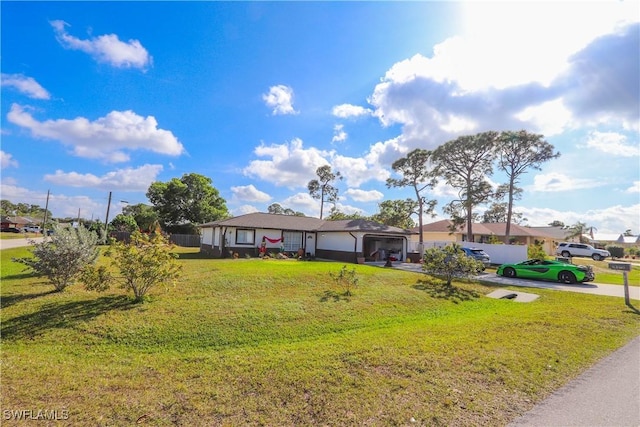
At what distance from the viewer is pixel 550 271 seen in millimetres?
17969

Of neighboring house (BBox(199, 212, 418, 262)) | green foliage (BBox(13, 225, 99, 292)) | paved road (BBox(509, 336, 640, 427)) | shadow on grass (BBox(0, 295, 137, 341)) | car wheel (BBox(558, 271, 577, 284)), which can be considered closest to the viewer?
paved road (BBox(509, 336, 640, 427))

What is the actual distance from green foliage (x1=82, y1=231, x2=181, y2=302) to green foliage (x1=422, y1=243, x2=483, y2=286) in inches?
427

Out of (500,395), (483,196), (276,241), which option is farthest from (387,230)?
(500,395)

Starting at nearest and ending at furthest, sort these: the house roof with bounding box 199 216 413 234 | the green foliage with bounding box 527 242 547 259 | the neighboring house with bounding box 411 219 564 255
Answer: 1. the house roof with bounding box 199 216 413 234
2. the green foliage with bounding box 527 242 547 259
3. the neighboring house with bounding box 411 219 564 255

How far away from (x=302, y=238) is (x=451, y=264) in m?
15.2

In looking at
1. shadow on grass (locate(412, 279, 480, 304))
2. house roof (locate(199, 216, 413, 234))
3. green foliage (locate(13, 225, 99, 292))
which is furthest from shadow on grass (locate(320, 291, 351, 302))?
house roof (locate(199, 216, 413, 234))

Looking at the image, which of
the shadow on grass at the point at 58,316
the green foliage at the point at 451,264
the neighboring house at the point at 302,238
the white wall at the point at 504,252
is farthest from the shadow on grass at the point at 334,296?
the white wall at the point at 504,252

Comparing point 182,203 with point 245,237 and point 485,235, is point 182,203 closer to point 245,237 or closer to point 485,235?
point 245,237

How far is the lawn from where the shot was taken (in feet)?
14.2

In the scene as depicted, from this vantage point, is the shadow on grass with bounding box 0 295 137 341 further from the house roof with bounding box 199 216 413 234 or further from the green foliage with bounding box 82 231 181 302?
the house roof with bounding box 199 216 413 234

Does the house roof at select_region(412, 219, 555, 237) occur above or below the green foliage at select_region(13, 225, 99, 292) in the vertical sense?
above

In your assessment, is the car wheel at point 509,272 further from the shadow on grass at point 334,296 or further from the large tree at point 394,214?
the large tree at point 394,214

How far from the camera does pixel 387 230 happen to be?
81.5 ft

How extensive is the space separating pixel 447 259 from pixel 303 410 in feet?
39.0
